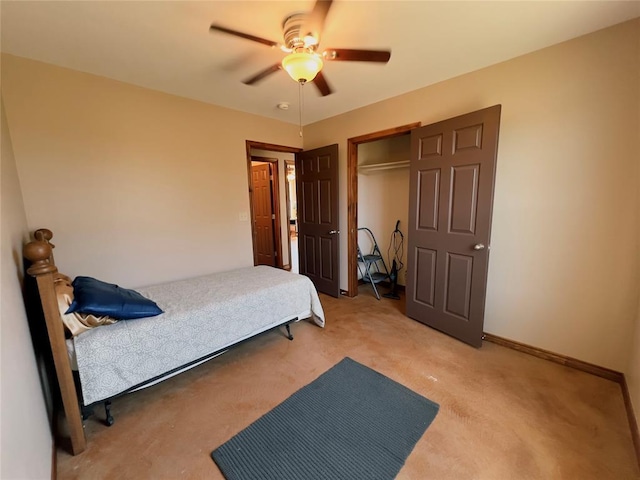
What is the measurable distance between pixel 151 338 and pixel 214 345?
0.45 metres

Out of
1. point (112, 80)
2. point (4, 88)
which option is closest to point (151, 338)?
point (4, 88)

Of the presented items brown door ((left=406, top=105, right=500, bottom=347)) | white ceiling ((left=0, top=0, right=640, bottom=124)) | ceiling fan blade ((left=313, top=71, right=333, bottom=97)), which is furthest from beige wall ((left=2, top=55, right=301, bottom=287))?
brown door ((left=406, top=105, right=500, bottom=347))

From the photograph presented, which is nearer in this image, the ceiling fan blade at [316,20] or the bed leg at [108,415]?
the ceiling fan blade at [316,20]

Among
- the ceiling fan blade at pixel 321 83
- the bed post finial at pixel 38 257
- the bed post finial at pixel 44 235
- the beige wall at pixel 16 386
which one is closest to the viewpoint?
the beige wall at pixel 16 386

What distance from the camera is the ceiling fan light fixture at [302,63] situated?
157cm

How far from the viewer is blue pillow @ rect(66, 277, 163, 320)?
5.01 ft

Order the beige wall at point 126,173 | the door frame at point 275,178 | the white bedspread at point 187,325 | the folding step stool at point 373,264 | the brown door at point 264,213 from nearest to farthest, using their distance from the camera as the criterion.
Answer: the white bedspread at point 187,325, the beige wall at point 126,173, the door frame at point 275,178, the folding step stool at point 373,264, the brown door at point 264,213

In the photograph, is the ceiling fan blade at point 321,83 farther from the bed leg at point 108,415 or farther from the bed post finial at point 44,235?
the bed leg at point 108,415

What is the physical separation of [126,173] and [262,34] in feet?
5.76

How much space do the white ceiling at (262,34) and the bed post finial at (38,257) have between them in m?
1.37

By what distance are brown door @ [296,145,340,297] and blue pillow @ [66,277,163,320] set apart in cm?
227

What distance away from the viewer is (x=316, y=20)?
4.73ft

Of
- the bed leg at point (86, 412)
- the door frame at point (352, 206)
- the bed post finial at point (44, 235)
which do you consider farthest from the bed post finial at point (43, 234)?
the door frame at point (352, 206)

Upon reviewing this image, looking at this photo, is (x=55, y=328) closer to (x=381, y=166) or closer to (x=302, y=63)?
(x=302, y=63)
